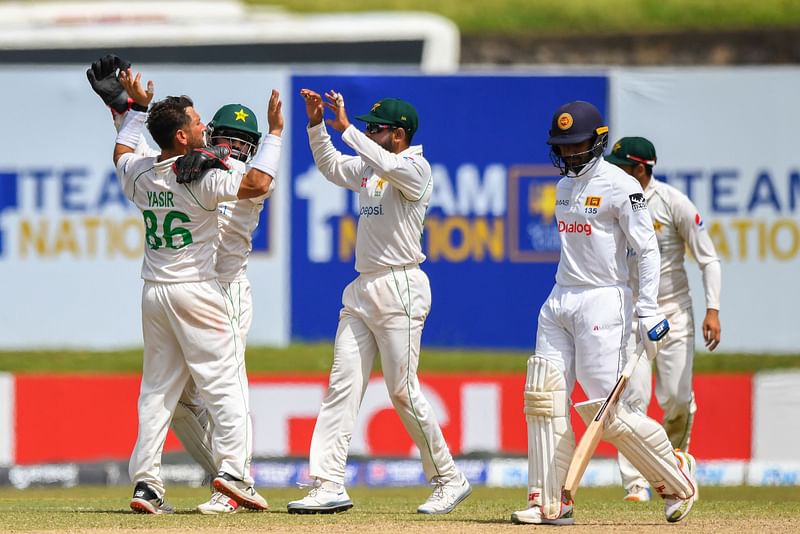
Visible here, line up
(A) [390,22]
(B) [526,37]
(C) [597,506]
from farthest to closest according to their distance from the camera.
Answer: (B) [526,37]
(A) [390,22]
(C) [597,506]

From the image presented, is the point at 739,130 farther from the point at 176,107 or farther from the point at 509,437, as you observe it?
the point at 176,107

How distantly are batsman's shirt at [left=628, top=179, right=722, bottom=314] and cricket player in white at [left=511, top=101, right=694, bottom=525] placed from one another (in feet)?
6.03

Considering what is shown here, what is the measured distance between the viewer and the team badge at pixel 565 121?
711cm

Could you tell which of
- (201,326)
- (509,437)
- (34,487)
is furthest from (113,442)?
(201,326)

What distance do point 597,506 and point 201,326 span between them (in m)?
2.48

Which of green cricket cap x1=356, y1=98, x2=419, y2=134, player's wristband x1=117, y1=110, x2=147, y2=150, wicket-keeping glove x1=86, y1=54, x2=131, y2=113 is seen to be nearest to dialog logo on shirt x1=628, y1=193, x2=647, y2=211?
green cricket cap x1=356, y1=98, x2=419, y2=134

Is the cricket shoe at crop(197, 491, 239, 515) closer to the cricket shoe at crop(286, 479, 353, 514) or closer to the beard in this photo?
the cricket shoe at crop(286, 479, 353, 514)

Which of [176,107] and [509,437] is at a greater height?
[176,107]

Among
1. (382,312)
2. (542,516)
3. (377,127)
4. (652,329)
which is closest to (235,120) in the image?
(377,127)

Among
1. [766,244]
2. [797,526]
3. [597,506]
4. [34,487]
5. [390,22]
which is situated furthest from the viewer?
[390,22]

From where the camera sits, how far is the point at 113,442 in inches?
472

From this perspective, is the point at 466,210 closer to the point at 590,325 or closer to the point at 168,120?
the point at 168,120

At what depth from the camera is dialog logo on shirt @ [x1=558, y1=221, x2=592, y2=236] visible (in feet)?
23.4

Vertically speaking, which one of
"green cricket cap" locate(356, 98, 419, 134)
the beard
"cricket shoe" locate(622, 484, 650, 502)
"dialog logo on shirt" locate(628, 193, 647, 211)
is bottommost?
"cricket shoe" locate(622, 484, 650, 502)
